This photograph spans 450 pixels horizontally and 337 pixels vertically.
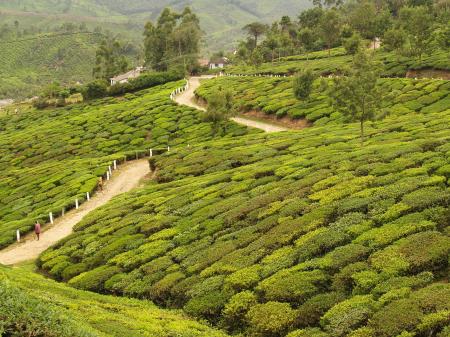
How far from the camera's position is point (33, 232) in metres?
36.8

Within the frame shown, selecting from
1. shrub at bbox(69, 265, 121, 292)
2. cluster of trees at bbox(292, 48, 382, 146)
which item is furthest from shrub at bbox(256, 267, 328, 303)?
cluster of trees at bbox(292, 48, 382, 146)

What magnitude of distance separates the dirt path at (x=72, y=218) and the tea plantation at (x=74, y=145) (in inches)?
41.3

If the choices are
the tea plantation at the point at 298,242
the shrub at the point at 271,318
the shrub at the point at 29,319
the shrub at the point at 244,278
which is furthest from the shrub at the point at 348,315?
the shrub at the point at 29,319

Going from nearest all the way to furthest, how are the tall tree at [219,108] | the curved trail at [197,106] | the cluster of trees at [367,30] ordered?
the tall tree at [219,108] → the curved trail at [197,106] → the cluster of trees at [367,30]

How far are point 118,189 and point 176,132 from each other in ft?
73.7

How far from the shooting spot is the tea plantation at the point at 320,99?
164 feet

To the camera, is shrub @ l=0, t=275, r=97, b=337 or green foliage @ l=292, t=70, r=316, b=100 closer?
shrub @ l=0, t=275, r=97, b=337

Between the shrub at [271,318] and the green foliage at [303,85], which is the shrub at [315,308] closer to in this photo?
the shrub at [271,318]

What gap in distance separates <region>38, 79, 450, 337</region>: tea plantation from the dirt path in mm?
2404

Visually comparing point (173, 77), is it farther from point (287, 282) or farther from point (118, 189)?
point (287, 282)

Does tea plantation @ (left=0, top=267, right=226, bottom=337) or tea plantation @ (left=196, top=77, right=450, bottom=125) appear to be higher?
tea plantation @ (left=196, top=77, right=450, bottom=125)

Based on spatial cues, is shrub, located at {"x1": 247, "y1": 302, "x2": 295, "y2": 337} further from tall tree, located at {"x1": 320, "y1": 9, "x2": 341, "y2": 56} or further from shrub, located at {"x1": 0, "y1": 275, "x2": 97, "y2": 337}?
tall tree, located at {"x1": 320, "y1": 9, "x2": 341, "y2": 56}

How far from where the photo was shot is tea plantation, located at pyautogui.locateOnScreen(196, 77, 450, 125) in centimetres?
5012

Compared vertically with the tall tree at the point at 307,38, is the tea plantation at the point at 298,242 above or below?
below
